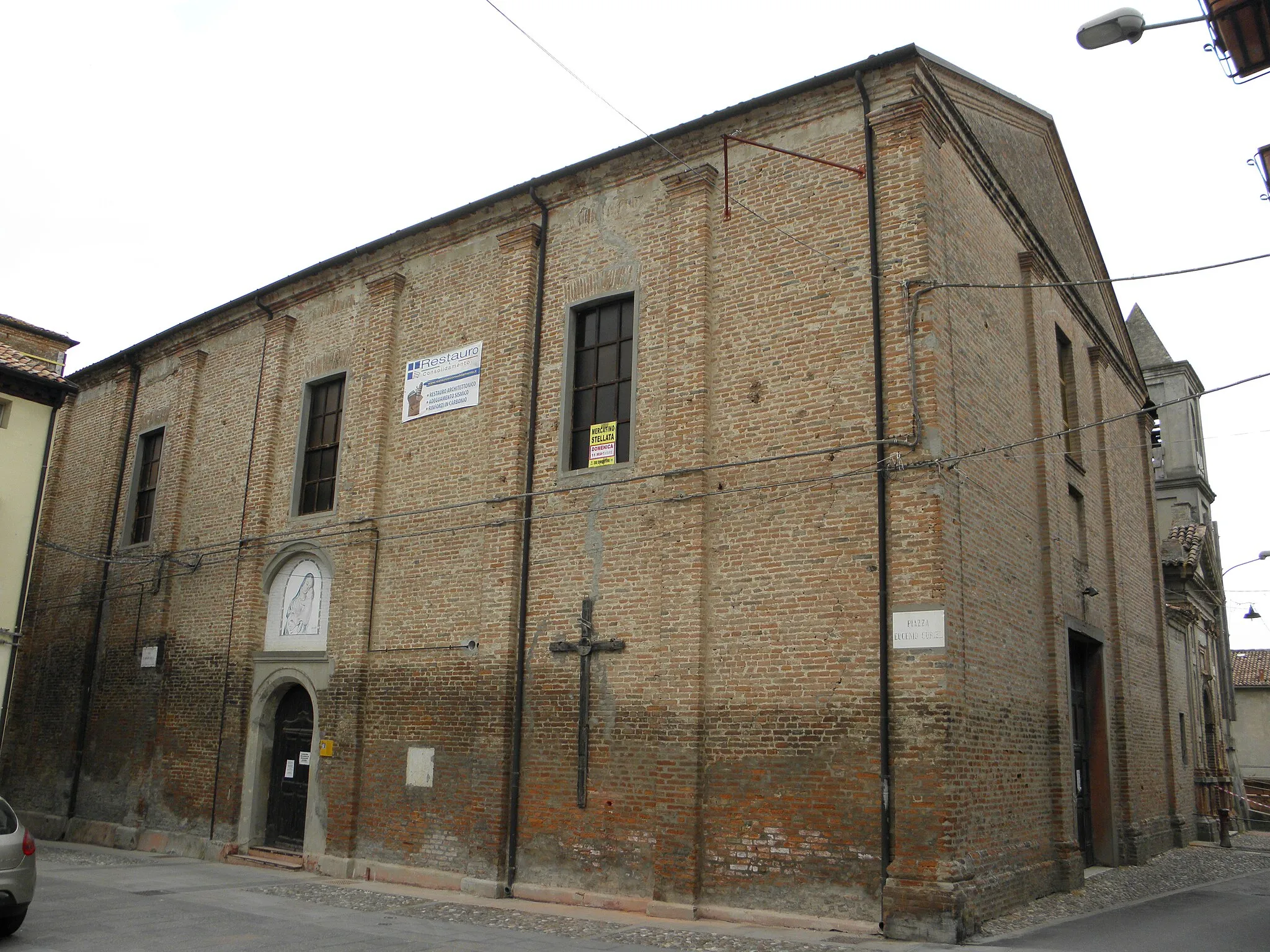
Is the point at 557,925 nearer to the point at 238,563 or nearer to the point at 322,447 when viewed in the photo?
the point at 322,447

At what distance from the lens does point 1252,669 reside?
3906 centimetres

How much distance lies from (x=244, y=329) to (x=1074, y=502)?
13889 millimetres

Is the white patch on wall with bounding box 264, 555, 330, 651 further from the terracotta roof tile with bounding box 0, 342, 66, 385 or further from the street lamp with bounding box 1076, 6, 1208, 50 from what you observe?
the street lamp with bounding box 1076, 6, 1208, 50

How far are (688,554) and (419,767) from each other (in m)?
4.86

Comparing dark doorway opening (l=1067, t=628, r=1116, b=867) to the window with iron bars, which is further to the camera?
the window with iron bars

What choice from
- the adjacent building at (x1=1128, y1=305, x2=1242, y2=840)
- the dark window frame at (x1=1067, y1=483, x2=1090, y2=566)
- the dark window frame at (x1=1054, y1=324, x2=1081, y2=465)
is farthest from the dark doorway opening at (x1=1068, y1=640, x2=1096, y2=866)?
the adjacent building at (x1=1128, y1=305, x2=1242, y2=840)

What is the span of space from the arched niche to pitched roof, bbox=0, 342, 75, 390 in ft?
14.3

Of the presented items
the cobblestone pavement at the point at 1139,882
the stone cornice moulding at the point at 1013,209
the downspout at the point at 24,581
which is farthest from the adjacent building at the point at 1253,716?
the downspout at the point at 24,581

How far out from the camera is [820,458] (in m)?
10.5

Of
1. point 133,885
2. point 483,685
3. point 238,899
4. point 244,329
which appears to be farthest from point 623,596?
point 244,329

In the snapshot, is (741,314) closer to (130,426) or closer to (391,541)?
(391,541)

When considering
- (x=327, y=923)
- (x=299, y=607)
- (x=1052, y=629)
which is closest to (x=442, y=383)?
(x=299, y=607)

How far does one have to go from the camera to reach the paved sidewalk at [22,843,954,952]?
8.73 m

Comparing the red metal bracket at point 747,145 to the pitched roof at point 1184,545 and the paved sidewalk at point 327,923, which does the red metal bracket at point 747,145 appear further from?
the pitched roof at point 1184,545
